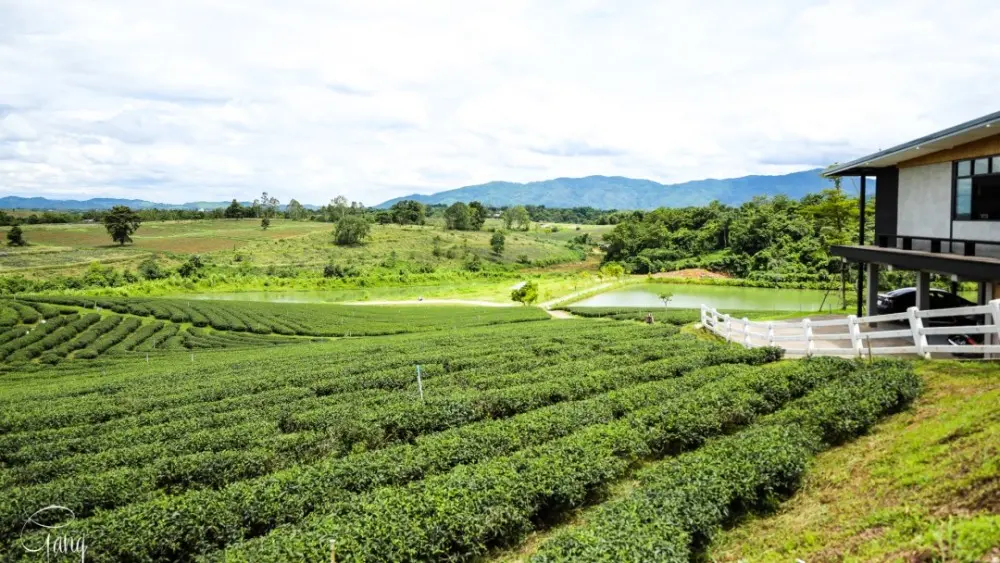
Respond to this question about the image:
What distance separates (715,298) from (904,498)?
54.7 m

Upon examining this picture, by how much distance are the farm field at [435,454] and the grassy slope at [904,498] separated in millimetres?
453

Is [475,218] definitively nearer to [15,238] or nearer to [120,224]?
[120,224]

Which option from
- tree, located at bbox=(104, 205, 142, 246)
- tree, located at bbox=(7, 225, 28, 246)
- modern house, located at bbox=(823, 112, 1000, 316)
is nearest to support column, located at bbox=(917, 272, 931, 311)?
modern house, located at bbox=(823, 112, 1000, 316)

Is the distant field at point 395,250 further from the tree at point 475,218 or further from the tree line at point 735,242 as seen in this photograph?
the tree line at point 735,242

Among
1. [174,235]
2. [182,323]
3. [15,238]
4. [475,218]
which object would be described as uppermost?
[475,218]

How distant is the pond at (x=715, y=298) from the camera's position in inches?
2048

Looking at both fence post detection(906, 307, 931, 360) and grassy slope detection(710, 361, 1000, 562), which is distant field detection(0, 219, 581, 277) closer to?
fence post detection(906, 307, 931, 360)

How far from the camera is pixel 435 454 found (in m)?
11.1

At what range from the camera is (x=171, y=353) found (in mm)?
36219

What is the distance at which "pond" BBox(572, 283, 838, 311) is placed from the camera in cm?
5202

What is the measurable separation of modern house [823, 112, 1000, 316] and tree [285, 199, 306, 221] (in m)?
172

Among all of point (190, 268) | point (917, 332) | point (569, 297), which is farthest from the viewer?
point (190, 268)

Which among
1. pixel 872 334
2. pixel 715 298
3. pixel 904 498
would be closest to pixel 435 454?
pixel 904 498

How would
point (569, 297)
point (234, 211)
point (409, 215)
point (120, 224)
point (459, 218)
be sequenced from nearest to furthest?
point (569, 297) < point (120, 224) < point (459, 218) < point (409, 215) < point (234, 211)
